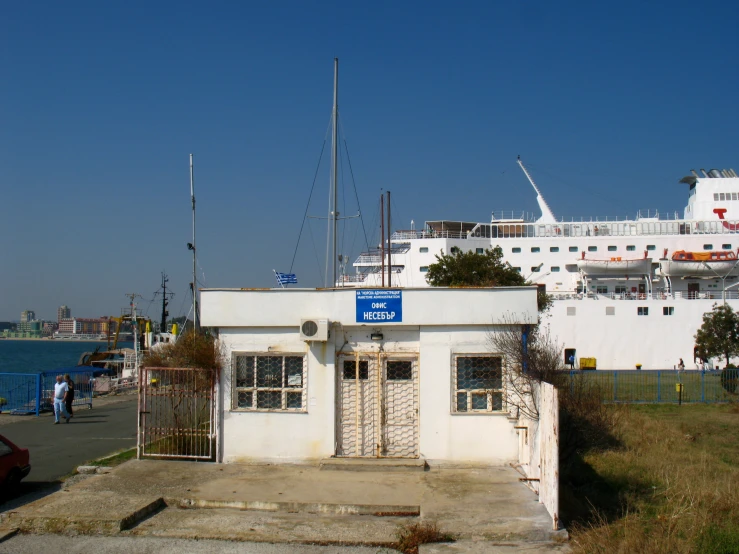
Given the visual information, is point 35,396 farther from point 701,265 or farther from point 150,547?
point 701,265

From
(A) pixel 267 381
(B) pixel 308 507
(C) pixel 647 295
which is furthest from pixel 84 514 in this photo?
(C) pixel 647 295

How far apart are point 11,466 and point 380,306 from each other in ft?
21.0

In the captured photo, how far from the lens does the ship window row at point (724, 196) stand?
62.5 metres

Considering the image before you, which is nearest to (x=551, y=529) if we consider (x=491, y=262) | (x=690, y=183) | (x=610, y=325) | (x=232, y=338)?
(x=232, y=338)

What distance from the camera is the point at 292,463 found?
38.0 feet

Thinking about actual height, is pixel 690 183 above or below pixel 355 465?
above

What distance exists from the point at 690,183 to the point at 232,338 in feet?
211

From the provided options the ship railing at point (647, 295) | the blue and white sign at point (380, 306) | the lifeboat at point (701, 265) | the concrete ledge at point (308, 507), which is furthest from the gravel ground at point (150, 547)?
the lifeboat at point (701, 265)

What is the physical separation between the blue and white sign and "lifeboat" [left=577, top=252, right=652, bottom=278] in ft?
143

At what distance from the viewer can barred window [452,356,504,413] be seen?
11.4m

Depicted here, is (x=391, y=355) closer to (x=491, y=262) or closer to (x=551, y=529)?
(x=551, y=529)

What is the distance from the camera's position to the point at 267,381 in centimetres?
1186

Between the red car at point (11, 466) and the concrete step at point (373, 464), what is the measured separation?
16.0 ft

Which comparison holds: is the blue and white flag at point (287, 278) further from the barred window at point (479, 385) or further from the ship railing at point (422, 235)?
the ship railing at point (422, 235)
